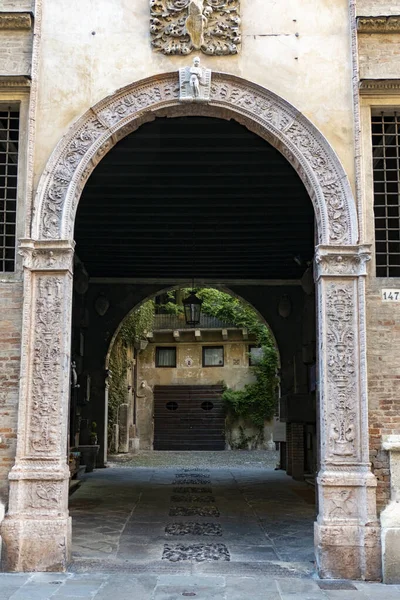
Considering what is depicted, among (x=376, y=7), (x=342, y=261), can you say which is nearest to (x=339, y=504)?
(x=342, y=261)

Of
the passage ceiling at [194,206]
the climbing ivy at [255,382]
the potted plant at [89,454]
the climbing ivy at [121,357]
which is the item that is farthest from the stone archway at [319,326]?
Result: the climbing ivy at [255,382]

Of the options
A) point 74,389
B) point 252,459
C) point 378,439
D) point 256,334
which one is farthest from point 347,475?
point 256,334

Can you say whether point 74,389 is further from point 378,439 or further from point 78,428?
point 378,439

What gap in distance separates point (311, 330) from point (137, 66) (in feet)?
23.9

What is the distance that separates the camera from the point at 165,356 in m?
27.8

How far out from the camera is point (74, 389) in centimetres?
1377

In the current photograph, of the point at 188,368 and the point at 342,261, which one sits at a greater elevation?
the point at 342,261

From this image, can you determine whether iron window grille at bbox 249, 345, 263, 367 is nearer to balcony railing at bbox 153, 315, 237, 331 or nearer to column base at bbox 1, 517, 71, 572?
balcony railing at bbox 153, 315, 237, 331

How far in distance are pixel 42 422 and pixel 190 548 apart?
212 cm

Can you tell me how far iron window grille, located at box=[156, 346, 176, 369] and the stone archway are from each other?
2094 centimetres

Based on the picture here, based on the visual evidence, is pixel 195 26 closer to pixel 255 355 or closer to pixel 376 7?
pixel 376 7

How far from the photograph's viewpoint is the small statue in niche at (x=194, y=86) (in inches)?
274

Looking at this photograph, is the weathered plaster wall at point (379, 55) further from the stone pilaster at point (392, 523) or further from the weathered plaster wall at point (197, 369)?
the weathered plaster wall at point (197, 369)

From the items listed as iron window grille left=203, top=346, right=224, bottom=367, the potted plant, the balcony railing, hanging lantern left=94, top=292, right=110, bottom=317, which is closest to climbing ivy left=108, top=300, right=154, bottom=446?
the balcony railing
